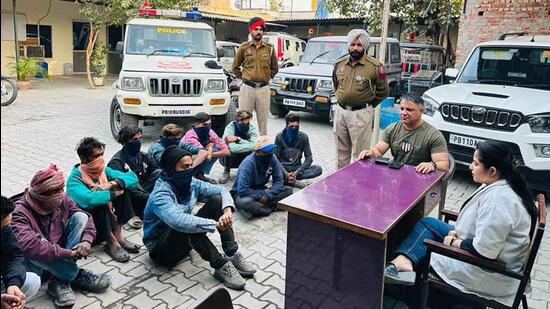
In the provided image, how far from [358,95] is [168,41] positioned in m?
4.15

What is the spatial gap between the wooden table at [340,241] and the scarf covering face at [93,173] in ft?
5.35

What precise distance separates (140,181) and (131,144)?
44 cm

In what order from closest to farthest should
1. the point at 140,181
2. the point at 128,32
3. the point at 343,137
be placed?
the point at 140,181
the point at 343,137
the point at 128,32

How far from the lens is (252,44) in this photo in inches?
256

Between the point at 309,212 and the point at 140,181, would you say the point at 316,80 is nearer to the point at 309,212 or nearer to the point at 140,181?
the point at 140,181

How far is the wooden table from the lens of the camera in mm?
2441

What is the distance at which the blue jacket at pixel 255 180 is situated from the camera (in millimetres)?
4570

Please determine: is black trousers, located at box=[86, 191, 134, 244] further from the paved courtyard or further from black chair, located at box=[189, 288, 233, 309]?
black chair, located at box=[189, 288, 233, 309]

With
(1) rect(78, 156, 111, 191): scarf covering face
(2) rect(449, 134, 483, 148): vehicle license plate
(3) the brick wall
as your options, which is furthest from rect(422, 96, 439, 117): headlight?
(3) the brick wall

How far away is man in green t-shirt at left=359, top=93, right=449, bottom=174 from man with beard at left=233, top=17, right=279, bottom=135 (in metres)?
2.88

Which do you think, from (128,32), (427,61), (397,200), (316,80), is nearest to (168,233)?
(397,200)

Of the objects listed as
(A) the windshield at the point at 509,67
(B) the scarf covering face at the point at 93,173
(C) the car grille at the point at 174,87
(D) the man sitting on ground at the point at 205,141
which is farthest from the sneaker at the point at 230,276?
(A) the windshield at the point at 509,67

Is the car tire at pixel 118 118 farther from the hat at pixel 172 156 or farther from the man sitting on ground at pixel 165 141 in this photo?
the hat at pixel 172 156

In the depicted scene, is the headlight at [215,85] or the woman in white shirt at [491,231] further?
the headlight at [215,85]
